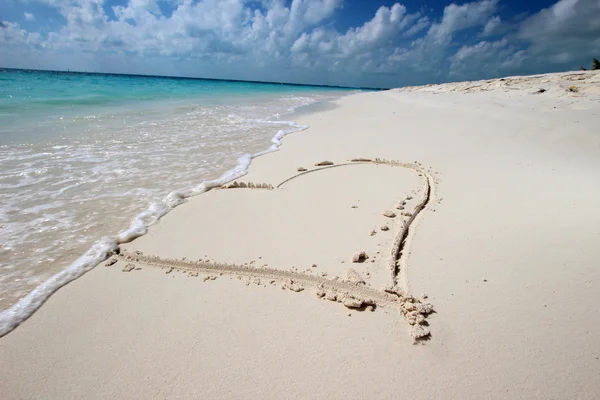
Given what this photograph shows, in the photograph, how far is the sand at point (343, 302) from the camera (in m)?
1.66

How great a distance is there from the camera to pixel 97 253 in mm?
2900

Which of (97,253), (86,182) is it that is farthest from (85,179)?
(97,253)

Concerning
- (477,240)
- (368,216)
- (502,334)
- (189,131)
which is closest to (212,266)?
(368,216)

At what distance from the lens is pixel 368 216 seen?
343 cm

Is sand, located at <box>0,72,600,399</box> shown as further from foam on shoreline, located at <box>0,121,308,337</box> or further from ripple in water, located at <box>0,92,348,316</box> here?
ripple in water, located at <box>0,92,348,316</box>

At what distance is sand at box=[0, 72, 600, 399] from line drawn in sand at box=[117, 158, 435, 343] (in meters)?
0.01

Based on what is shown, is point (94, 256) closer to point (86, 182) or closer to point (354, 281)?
point (86, 182)

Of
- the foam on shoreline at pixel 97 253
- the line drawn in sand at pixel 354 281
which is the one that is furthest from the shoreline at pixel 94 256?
the line drawn in sand at pixel 354 281

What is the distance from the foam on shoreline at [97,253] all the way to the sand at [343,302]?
0.31 ft

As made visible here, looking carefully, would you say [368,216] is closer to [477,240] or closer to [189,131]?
[477,240]

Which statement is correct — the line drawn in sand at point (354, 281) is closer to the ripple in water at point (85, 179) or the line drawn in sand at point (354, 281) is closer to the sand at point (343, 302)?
the sand at point (343, 302)

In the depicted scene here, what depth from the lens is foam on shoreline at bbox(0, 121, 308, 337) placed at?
2203 millimetres

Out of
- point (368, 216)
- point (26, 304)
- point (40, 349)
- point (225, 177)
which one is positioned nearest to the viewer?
point (40, 349)

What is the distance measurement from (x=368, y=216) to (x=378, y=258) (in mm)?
832
